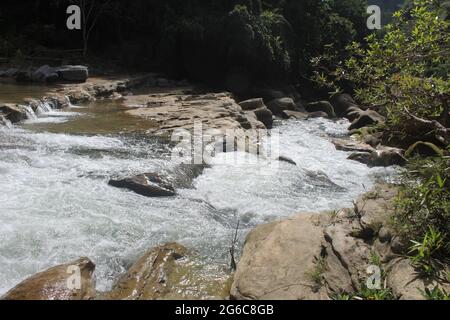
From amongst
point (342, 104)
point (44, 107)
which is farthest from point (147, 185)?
point (342, 104)

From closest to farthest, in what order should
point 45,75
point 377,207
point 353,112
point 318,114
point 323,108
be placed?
point 377,207, point 45,75, point 353,112, point 318,114, point 323,108

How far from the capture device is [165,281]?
183 inches

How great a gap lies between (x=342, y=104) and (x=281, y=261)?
18.1 m

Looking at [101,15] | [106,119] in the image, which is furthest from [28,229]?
[101,15]

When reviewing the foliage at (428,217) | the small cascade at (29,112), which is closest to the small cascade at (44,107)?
the small cascade at (29,112)

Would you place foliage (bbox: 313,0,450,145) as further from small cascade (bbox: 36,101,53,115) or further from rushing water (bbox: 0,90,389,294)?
small cascade (bbox: 36,101,53,115)

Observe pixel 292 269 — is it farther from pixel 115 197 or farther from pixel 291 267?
pixel 115 197

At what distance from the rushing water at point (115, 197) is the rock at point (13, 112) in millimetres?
297

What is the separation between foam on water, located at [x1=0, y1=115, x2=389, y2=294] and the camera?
536 cm

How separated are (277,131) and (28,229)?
34.7ft

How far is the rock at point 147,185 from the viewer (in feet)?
24.1

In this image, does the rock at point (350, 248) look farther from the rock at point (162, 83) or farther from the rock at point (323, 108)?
the rock at point (323, 108)
